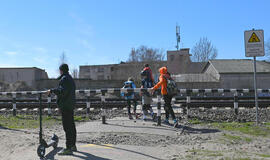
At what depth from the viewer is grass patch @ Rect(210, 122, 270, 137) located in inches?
300

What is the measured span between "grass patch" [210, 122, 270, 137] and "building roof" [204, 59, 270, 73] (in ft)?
135

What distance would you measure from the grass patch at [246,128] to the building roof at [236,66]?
41166 millimetres

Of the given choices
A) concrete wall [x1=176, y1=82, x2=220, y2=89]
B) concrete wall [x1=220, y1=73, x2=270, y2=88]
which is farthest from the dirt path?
concrete wall [x1=220, y1=73, x2=270, y2=88]

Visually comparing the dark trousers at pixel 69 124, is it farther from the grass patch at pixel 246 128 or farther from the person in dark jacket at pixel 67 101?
the grass patch at pixel 246 128

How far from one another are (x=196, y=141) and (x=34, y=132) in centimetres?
526

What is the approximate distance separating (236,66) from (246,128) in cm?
4630

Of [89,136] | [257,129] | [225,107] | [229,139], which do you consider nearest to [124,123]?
[89,136]

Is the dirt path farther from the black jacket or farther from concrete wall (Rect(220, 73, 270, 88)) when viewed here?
concrete wall (Rect(220, 73, 270, 88))

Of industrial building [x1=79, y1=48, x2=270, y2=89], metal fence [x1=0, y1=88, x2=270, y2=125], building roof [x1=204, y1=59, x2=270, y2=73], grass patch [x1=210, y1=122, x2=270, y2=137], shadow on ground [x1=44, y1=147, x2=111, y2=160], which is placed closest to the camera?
shadow on ground [x1=44, y1=147, x2=111, y2=160]

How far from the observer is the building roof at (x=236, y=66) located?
49.0m

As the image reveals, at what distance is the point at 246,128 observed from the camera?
329 inches

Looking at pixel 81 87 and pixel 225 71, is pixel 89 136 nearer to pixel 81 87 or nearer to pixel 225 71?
pixel 81 87

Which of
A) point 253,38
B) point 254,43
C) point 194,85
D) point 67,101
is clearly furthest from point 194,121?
point 194,85

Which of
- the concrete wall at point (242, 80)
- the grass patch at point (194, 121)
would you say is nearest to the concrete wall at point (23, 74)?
the concrete wall at point (242, 80)
